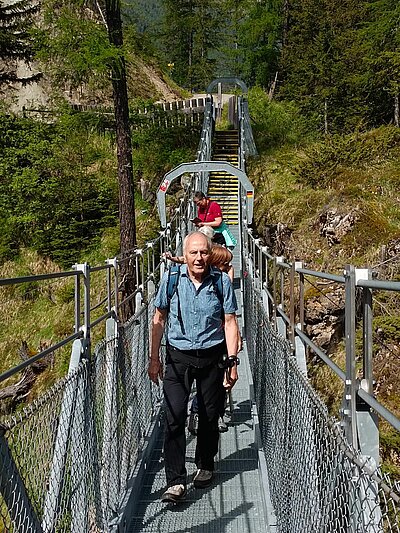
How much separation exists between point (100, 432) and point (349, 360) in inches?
101

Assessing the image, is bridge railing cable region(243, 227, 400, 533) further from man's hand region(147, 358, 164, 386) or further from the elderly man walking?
man's hand region(147, 358, 164, 386)

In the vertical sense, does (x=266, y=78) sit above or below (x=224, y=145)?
above

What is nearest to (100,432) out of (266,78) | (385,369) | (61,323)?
(385,369)

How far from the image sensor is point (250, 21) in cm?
3325

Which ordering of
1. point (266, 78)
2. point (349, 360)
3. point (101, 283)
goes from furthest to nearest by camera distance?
1. point (266, 78)
2. point (101, 283)
3. point (349, 360)

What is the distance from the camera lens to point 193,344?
12.0ft

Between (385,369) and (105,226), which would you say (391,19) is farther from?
(385,369)

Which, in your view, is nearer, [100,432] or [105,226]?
[100,432]

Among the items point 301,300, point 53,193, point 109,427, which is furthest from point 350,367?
point 53,193

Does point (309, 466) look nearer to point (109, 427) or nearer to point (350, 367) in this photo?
point (350, 367)

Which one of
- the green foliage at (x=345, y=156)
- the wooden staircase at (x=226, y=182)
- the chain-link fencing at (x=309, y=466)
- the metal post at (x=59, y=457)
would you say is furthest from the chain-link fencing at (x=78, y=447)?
the wooden staircase at (x=226, y=182)

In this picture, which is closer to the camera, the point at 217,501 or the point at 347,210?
the point at 217,501

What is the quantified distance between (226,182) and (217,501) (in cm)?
1403

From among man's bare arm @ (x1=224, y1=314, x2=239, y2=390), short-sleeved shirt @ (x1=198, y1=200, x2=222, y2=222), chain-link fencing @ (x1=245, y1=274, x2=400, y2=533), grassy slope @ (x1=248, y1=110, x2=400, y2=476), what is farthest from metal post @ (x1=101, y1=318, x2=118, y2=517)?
short-sleeved shirt @ (x1=198, y1=200, x2=222, y2=222)
